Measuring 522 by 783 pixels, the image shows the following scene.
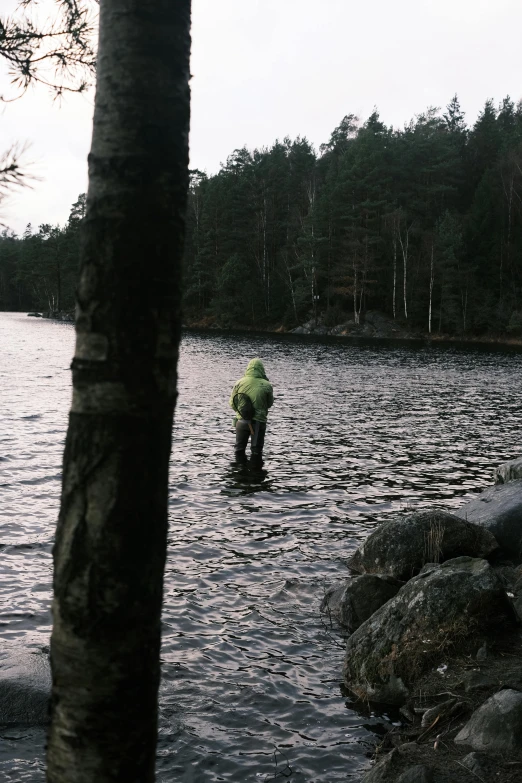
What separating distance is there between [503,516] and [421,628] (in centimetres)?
360

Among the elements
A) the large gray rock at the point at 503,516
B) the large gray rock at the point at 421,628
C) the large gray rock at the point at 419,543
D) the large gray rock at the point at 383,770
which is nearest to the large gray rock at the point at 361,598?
the large gray rock at the point at 419,543

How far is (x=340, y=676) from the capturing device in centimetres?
681

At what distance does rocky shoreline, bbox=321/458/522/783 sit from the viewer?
15.4 ft

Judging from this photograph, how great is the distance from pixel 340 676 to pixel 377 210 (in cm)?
7413

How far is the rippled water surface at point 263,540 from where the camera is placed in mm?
5769

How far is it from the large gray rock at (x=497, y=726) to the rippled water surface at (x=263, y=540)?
1.09m

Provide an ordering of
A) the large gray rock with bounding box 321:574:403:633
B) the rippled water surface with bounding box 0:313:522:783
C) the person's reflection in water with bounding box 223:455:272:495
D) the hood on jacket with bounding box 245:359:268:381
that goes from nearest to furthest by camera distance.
→ 1. the rippled water surface with bounding box 0:313:522:783
2. the large gray rock with bounding box 321:574:403:633
3. the person's reflection in water with bounding box 223:455:272:495
4. the hood on jacket with bounding box 245:359:268:381

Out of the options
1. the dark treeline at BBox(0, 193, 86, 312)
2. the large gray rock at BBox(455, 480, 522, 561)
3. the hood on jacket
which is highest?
the dark treeline at BBox(0, 193, 86, 312)

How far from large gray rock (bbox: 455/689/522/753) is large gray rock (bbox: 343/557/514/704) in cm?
124

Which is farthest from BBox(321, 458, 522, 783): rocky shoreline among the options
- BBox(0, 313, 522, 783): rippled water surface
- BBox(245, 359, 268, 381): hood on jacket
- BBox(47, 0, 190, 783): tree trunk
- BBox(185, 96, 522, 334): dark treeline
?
BBox(185, 96, 522, 334): dark treeline

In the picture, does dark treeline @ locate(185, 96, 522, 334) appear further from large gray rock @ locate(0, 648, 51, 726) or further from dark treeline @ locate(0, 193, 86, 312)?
large gray rock @ locate(0, 648, 51, 726)

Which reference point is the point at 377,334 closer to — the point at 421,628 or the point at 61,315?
the point at 61,315

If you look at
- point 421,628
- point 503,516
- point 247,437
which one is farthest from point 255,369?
point 421,628

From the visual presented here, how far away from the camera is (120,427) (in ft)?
6.35
